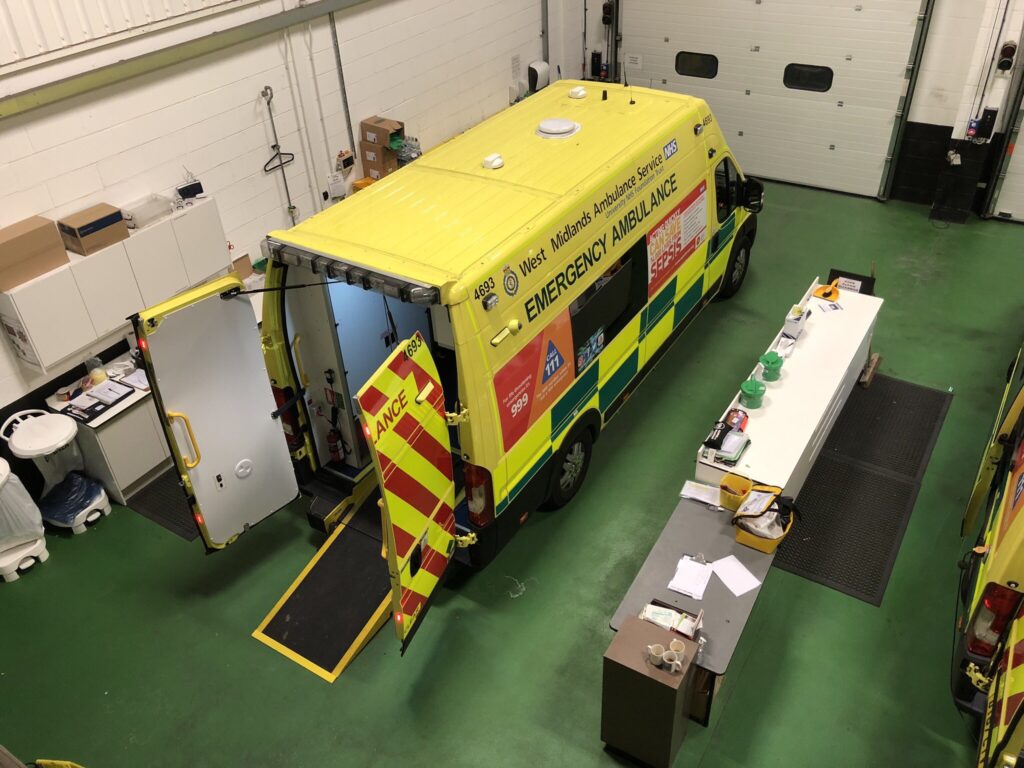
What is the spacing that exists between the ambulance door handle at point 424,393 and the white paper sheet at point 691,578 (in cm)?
168

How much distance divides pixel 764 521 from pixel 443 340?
2102 mm

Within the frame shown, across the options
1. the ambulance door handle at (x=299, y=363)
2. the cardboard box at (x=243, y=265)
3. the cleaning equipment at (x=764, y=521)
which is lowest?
the cleaning equipment at (x=764, y=521)

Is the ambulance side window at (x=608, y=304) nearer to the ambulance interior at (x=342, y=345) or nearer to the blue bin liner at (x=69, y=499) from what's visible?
the ambulance interior at (x=342, y=345)

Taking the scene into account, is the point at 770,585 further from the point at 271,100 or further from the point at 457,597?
the point at 271,100

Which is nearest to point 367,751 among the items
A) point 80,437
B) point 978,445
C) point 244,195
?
point 80,437

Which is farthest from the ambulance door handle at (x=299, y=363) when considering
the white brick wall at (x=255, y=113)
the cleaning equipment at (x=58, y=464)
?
the white brick wall at (x=255, y=113)

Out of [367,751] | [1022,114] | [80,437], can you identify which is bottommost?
[367,751]

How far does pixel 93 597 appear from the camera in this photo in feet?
18.5

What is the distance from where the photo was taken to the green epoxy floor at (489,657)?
4.63 meters

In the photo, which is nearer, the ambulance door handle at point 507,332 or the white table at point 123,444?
the ambulance door handle at point 507,332

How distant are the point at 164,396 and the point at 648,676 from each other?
10.2 feet

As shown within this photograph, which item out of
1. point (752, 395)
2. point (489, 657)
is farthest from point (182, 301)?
point (752, 395)

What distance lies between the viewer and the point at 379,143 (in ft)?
25.9

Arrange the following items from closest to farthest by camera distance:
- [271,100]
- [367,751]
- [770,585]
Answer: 1. [367,751]
2. [770,585]
3. [271,100]
